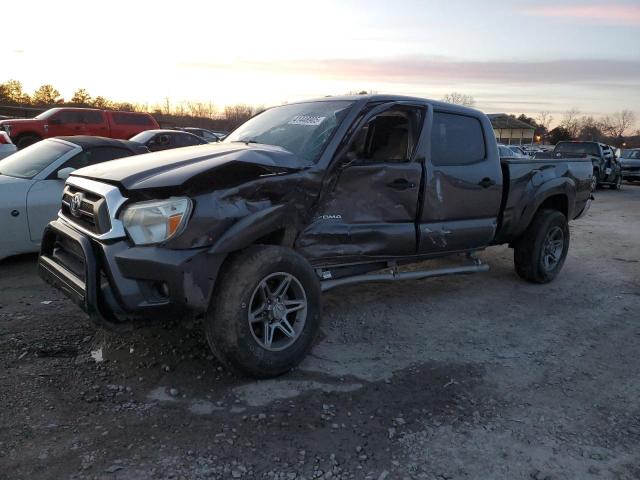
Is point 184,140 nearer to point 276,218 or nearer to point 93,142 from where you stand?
point 93,142

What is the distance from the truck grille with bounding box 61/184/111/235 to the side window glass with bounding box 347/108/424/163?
2213mm

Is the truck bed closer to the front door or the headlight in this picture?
the front door

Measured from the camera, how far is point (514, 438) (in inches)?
121

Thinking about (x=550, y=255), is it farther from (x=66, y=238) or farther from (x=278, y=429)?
(x=66, y=238)

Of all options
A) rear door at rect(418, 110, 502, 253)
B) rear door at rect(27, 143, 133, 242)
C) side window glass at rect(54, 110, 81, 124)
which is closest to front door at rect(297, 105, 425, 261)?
rear door at rect(418, 110, 502, 253)

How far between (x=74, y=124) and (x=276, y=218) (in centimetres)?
1875

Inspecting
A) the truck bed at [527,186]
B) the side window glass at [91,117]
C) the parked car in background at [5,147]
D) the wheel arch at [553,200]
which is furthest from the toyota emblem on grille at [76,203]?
the side window glass at [91,117]

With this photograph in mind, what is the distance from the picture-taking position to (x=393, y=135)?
16.0ft

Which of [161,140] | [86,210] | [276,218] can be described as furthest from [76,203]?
[161,140]

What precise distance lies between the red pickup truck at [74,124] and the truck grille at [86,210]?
655 inches

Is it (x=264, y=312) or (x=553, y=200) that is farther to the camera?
(x=553, y=200)

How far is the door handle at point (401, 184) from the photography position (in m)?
4.50

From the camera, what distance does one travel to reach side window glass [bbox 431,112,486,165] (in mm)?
5000

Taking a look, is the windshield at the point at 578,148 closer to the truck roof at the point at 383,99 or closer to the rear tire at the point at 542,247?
the rear tire at the point at 542,247
